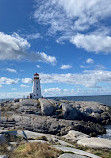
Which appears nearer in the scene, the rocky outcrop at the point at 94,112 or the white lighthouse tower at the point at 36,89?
the rocky outcrop at the point at 94,112

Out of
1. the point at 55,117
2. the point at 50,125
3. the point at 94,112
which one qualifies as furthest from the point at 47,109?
the point at 94,112

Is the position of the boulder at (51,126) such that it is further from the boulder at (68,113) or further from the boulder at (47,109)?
the boulder at (68,113)

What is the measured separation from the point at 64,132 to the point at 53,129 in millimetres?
2420

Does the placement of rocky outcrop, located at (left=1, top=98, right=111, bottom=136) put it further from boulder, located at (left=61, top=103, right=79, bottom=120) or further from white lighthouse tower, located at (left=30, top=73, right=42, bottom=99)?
white lighthouse tower, located at (left=30, top=73, right=42, bottom=99)

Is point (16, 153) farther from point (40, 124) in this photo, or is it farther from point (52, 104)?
point (52, 104)

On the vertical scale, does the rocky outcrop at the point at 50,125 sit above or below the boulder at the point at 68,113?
below

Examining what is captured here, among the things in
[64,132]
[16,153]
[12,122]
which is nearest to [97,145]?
[16,153]

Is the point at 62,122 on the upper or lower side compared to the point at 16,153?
lower

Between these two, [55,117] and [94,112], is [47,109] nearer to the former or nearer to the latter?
[55,117]

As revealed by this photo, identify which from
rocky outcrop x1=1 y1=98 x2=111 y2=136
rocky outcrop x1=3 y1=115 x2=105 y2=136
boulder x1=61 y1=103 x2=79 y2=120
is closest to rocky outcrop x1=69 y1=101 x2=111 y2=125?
rocky outcrop x1=1 y1=98 x2=111 y2=136

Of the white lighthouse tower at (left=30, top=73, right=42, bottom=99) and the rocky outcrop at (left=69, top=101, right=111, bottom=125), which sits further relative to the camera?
the white lighthouse tower at (left=30, top=73, right=42, bottom=99)

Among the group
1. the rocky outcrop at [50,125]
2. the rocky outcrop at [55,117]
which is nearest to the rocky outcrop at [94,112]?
the rocky outcrop at [55,117]

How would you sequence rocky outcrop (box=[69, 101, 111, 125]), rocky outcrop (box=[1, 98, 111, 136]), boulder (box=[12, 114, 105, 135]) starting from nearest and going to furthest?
boulder (box=[12, 114, 105, 135]) < rocky outcrop (box=[1, 98, 111, 136]) < rocky outcrop (box=[69, 101, 111, 125])

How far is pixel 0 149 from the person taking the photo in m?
10.3
